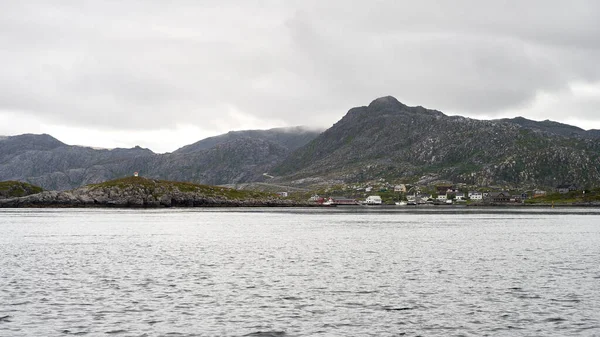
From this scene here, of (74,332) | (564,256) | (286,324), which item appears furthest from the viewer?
(564,256)

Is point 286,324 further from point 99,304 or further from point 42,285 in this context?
point 42,285

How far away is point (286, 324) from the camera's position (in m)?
34.8

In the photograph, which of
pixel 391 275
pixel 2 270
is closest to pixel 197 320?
pixel 391 275

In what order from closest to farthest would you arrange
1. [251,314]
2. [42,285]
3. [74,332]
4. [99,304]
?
1. [74,332]
2. [251,314]
3. [99,304]
4. [42,285]

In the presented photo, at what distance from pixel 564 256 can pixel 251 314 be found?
52.6 metres

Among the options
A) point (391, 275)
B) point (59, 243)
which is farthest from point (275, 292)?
point (59, 243)

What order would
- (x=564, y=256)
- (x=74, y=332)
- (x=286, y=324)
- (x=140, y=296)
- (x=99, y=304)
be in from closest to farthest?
(x=74, y=332) < (x=286, y=324) < (x=99, y=304) < (x=140, y=296) < (x=564, y=256)

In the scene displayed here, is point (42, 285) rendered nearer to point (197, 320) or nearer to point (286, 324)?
point (197, 320)

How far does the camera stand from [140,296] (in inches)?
1746

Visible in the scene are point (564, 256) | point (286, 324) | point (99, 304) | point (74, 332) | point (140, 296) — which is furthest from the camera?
point (564, 256)

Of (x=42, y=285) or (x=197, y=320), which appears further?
(x=42, y=285)

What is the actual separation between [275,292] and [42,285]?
70.9ft

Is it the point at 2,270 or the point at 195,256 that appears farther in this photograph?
the point at 195,256

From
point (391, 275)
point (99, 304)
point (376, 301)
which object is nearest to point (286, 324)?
point (376, 301)
